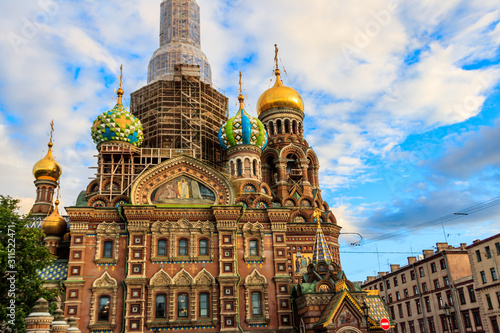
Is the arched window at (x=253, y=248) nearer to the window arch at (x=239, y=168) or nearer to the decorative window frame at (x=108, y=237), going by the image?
the window arch at (x=239, y=168)

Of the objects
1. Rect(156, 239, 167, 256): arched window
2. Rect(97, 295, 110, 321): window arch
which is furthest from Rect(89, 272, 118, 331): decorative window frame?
Rect(156, 239, 167, 256): arched window

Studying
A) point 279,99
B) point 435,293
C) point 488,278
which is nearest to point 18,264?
point 279,99

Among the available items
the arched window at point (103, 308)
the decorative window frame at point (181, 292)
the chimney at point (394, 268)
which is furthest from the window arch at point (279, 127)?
the chimney at point (394, 268)

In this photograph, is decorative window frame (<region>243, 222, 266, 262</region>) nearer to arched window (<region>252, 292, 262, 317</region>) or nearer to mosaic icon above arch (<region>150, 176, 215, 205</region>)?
arched window (<region>252, 292, 262, 317</region>)

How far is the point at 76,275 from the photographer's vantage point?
78.3 feet

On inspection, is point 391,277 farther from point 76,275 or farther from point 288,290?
point 76,275

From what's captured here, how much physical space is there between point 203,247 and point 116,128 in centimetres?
950

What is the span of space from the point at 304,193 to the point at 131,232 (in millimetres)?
14201

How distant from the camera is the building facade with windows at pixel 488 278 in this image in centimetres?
3369

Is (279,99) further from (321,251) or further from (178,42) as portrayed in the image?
(321,251)

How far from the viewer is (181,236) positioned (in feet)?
83.4

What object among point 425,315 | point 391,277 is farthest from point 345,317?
point 391,277

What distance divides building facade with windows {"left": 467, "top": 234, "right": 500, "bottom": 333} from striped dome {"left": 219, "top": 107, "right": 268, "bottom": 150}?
1801 centimetres

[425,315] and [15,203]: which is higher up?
[15,203]
